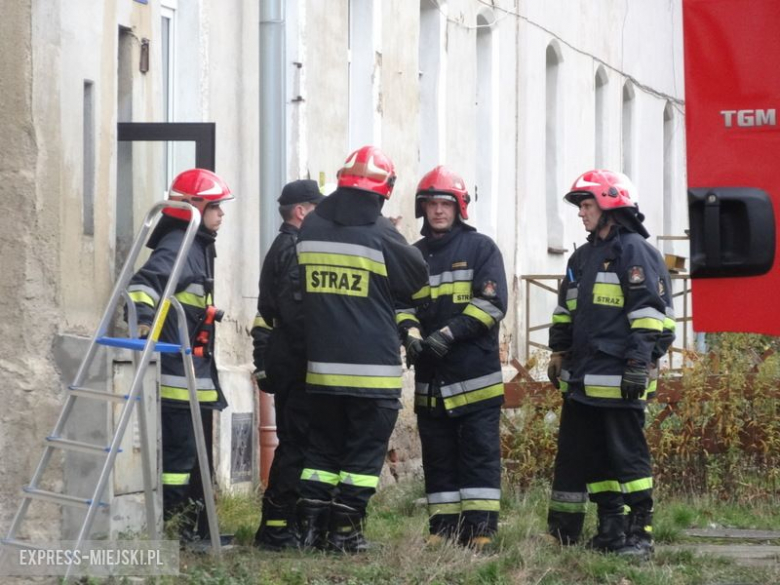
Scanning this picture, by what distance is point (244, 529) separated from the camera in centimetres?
874

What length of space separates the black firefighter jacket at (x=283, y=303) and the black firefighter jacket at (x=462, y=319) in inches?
27.0

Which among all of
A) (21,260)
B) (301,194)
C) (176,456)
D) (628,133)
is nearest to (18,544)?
(21,260)

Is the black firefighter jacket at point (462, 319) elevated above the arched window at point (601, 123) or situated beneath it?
situated beneath

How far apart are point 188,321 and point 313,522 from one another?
3.89 ft

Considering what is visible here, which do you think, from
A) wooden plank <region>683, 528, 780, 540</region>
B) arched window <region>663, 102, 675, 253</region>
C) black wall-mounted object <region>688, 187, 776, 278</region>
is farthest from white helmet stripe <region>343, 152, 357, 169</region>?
arched window <region>663, 102, 675, 253</region>

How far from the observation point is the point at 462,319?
8.65 meters

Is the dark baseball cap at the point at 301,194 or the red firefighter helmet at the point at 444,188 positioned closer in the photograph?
the dark baseball cap at the point at 301,194

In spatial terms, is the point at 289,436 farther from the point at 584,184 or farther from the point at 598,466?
the point at 584,184

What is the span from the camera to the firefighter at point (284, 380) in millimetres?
8367

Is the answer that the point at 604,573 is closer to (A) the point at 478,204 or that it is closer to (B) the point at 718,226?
(B) the point at 718,226

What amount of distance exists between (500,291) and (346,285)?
1012mm

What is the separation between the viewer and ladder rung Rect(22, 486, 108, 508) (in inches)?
261

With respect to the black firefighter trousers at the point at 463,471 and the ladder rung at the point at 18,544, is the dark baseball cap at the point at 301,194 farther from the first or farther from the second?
the ladder rung at the point at 18,544

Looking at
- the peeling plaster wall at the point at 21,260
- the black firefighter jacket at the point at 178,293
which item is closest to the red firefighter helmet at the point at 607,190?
the black firefighter jacket at the point at 178,293
